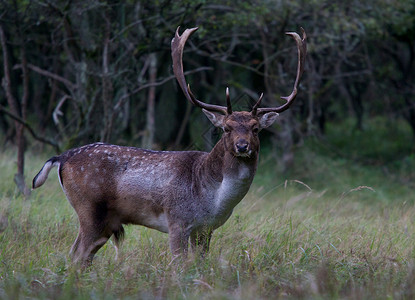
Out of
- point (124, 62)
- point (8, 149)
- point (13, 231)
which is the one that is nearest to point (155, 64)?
point (124, 62)

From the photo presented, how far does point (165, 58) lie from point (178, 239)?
6.81 m

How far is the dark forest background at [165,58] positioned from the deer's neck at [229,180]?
8.94ft

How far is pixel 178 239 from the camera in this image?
16.9 feet

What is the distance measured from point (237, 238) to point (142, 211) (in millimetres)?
954

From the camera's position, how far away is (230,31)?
1054 cm

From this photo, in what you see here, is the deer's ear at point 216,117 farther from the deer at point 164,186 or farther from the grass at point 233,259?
the grass at point 233,259

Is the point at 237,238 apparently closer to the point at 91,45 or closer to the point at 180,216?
the point at 180,216

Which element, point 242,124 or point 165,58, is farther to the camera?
point 165,58

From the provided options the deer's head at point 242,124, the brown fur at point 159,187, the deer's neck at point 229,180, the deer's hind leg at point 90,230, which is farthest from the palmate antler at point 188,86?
the deer's hind leg at point 90,230

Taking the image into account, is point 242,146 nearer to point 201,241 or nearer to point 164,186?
point 164,186

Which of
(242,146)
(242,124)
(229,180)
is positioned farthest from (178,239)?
(242,124)

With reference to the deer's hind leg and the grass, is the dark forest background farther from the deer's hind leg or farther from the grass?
the deer's hind leg

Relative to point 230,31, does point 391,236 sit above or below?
below

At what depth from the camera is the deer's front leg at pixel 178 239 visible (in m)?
5.16
